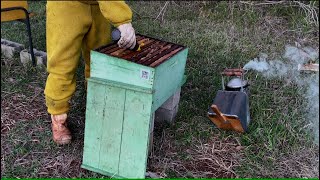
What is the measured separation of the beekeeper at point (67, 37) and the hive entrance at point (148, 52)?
0.06m

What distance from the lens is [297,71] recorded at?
13.0 ft

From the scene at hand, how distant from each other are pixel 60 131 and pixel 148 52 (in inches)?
32.6

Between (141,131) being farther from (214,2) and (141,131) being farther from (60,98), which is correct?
(214,2)

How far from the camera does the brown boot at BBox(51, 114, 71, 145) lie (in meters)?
2.85

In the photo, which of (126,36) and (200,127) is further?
(200,127)

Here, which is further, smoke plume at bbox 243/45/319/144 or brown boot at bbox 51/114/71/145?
smoke plume at bbox 243/45/319/144

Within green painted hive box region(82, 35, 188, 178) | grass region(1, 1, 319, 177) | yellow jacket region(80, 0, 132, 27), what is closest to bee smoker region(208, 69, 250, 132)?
grass region(1, 1, 319, 177)

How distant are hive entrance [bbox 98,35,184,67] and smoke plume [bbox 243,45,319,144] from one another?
1.28 m

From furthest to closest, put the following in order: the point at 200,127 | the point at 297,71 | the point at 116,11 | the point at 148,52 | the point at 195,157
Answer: the point at 297,71, the point at 200,127, the point at 195,157, the point at 148,52, the point at 116,11

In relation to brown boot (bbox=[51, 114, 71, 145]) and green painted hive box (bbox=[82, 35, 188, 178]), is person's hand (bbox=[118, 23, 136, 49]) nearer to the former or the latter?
green painted hive box (bbox=[82, 35, 188, 178])

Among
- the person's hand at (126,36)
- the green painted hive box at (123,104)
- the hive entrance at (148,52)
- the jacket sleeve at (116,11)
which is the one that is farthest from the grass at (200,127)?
the jacket sleeve at (116,11)

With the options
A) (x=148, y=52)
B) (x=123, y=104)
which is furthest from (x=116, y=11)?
(x=123, y=104)

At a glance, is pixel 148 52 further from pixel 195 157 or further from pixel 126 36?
pixel 195 157

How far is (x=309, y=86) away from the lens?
372 centimetres
